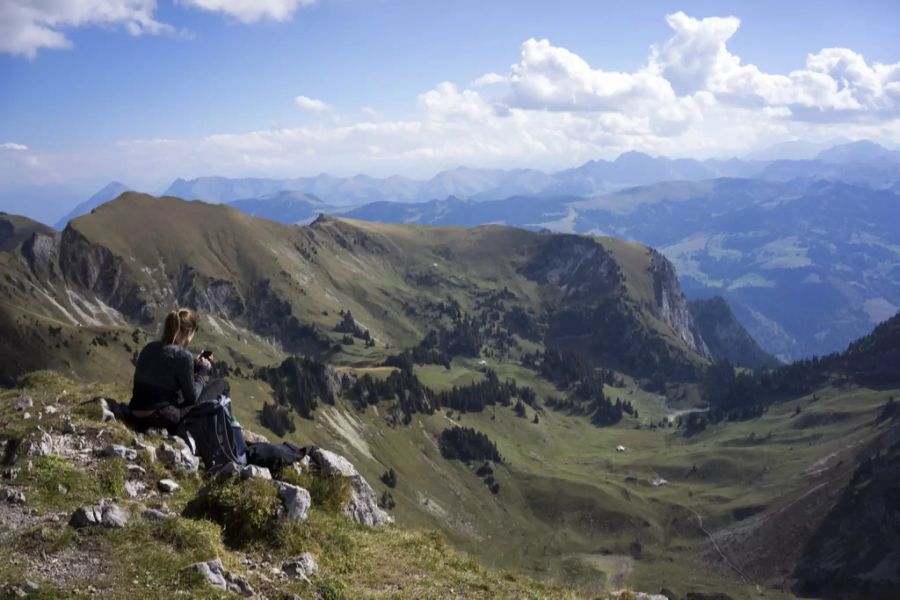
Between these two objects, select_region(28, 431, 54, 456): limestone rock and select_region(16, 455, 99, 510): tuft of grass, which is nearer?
select_region(16, 455, 99, 510): tuft of grass

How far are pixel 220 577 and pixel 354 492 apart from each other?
8674 millimetres

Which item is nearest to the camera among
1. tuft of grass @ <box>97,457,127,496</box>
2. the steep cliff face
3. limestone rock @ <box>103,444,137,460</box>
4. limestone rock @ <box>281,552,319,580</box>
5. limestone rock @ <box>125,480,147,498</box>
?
limestone rock @ <box>281,552,319,580</box>

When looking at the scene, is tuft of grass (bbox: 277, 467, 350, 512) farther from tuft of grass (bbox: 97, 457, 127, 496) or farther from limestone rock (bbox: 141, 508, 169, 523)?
tuft of grass (bbox: 97, 457, 127, 496)

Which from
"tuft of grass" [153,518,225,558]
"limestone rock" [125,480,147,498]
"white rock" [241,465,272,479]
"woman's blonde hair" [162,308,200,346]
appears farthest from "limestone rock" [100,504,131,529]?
"woman's blonde hair" [162,308,200,346]

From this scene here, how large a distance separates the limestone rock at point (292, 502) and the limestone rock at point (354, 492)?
3544mm

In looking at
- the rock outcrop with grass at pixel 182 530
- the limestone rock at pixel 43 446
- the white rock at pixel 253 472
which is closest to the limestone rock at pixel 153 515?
the rock outcrop with grass at pixel 182 530

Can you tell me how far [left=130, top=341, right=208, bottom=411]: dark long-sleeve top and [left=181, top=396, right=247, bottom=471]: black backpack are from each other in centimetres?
61

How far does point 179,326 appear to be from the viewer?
2130 centimetres

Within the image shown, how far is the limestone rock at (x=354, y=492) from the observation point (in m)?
22.7

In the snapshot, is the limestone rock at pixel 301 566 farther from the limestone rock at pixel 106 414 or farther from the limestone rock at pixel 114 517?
the limestone rock at pixel 106 414

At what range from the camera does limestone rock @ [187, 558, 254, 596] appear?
580 inches

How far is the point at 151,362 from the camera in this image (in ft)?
69.8

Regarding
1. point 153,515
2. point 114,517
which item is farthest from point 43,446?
point 153,515

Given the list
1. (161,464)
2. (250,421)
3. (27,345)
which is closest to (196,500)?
(161,464)
